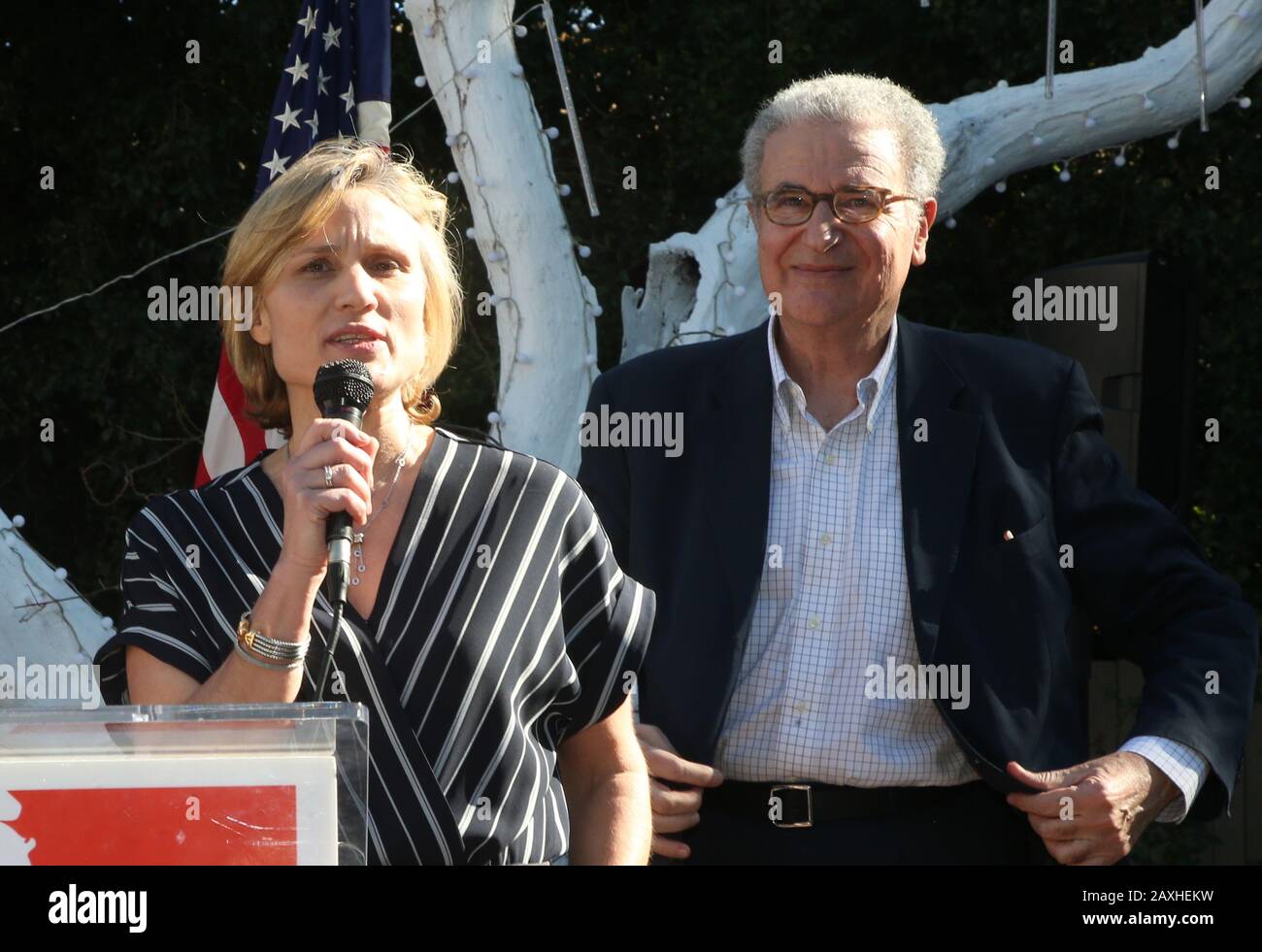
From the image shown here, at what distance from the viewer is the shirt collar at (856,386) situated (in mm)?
2883

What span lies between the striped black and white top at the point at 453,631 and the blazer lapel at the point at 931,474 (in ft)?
2.15

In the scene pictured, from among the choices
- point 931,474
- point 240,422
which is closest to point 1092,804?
point 931,474

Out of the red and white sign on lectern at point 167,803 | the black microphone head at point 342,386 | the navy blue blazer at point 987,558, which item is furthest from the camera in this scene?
the navy blue blazer at point 987,558

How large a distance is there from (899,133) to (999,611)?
0.94 metres

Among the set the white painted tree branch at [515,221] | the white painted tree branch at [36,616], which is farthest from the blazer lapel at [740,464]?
the white painted tree branch at [36,616]

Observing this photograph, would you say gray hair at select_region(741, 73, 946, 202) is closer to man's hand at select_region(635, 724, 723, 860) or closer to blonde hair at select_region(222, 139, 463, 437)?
blonde hair at select_region(222, 139, 463, 437)

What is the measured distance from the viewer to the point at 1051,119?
5.50m

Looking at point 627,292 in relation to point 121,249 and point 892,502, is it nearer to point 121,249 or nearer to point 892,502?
point 892,502

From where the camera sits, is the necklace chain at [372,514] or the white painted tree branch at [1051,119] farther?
the white painted tree branch at [1051,119]

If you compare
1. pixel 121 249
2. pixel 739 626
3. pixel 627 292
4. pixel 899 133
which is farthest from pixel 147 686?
pixel 121 249

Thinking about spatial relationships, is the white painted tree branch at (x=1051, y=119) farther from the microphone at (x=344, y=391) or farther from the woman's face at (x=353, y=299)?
the microphone at (x=344, y=391)

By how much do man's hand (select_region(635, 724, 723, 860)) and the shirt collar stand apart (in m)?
0.66
